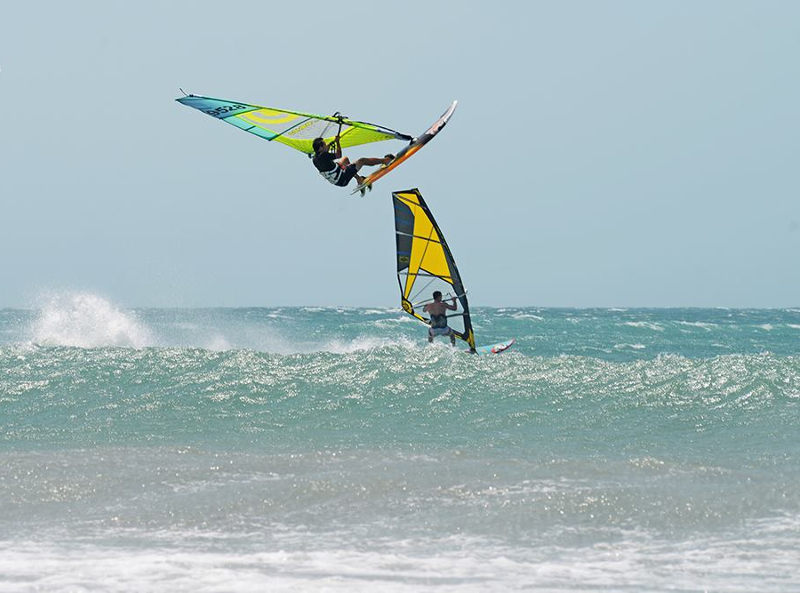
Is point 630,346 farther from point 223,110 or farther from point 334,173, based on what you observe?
point 223,110

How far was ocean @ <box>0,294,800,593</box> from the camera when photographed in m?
2.97

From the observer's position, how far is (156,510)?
378 centimetres

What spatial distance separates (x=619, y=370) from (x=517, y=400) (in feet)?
5.59

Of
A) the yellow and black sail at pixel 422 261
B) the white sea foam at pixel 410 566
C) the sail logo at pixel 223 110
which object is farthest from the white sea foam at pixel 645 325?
the white sea foam at pixel 410 566

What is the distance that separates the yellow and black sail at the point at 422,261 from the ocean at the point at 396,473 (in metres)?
1.87

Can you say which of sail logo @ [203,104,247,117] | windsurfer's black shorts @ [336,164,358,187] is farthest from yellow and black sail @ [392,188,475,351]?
sail logo @ [203,104,247,117]

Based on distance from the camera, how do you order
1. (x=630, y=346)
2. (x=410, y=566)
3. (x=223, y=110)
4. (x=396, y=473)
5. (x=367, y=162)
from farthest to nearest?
(x=630, y=346)
(x=367, y=162)
(x=223, y=110)
(x=396, y=473)
(x=410, y=566)

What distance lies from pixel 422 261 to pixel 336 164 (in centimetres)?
323

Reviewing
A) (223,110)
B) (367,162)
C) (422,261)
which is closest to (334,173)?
(367,162)

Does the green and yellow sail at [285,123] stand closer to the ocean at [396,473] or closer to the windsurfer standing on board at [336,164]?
the windsurfer standing on board at [336,164]

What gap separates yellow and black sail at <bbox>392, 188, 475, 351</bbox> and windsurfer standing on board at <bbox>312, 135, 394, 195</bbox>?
2.62m

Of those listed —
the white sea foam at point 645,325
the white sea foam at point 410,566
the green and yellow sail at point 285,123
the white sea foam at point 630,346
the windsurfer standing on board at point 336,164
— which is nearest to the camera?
the white sea foam at point 410,566

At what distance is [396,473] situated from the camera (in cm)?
441

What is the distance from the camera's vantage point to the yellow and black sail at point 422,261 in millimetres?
10891
